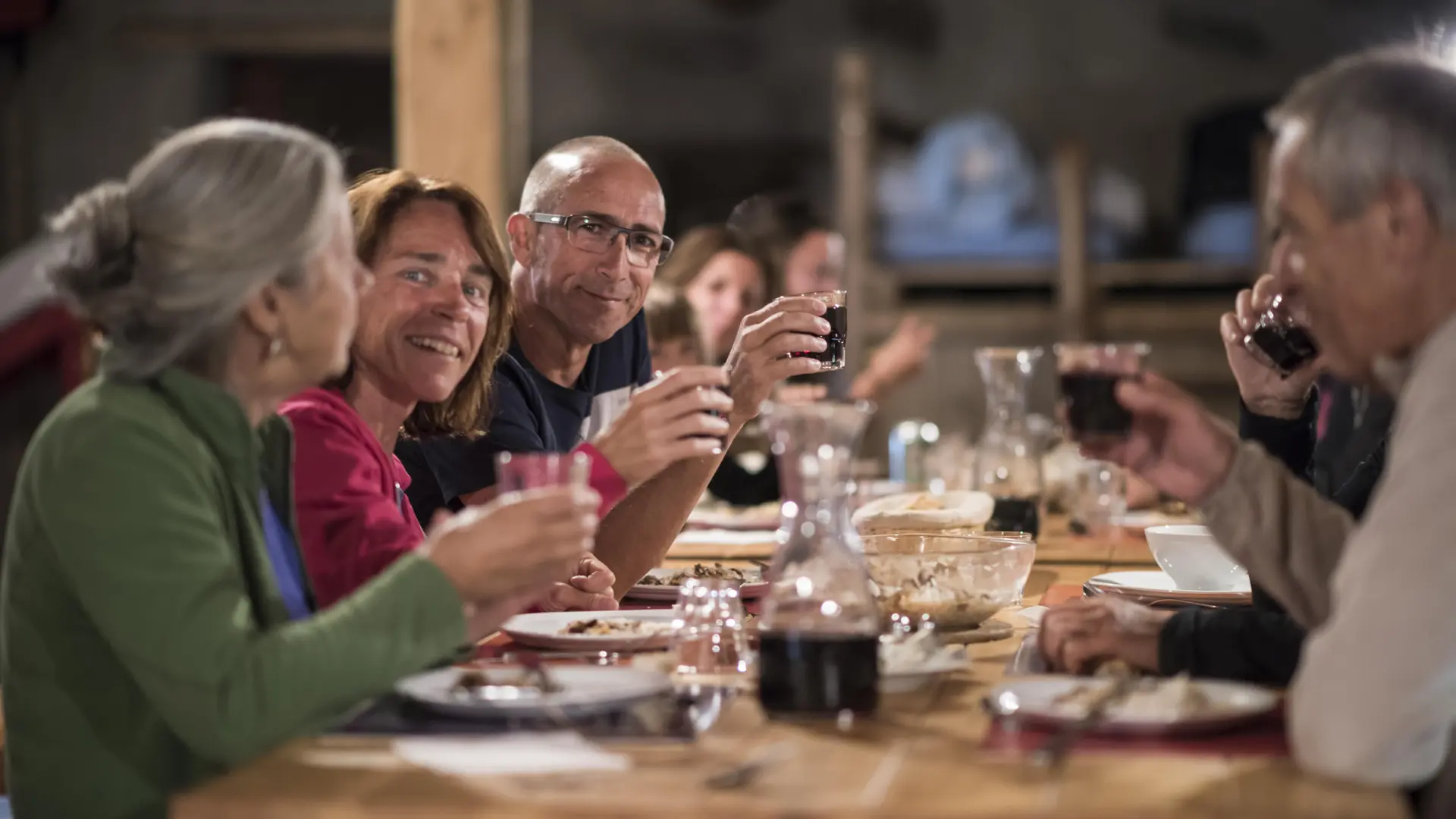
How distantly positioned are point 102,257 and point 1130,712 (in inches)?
42.5

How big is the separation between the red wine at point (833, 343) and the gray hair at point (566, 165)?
2.53 ft

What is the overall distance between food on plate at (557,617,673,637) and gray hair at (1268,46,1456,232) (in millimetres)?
905

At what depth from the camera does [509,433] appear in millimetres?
2943

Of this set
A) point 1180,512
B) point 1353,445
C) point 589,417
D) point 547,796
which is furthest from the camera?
point 1180,512

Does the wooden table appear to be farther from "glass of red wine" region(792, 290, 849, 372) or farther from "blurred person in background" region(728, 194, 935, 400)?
"blurred person in background" region(728, 194, 935, 400)

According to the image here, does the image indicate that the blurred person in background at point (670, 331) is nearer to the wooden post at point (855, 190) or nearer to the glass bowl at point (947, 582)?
the glass bowl at point (947, 582)

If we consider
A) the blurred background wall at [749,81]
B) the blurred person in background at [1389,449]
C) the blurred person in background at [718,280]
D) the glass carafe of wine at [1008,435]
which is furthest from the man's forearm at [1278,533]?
the blurred background wall at [749,81]

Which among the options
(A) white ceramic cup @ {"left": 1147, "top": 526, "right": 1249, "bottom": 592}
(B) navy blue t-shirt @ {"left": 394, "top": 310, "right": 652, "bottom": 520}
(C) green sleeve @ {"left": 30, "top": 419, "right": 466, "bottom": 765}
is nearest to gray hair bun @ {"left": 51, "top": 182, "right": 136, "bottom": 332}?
(C) green sleeve @ {"left": 30, "top": 419, "right": 466, "bottom": 765}

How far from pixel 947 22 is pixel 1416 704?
7704mm

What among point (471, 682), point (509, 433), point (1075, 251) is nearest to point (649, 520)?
point (509, 433)

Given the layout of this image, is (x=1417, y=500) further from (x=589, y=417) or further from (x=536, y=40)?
(x=536, y=40)

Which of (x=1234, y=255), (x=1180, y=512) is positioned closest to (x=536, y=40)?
(x=1234, y=255)

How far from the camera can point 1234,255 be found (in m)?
8.63

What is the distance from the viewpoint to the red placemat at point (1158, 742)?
1.48 metres
